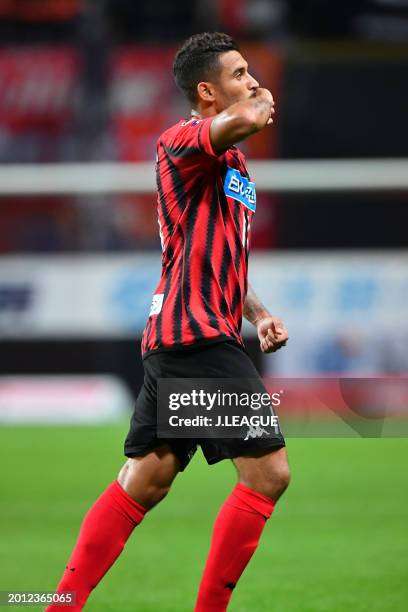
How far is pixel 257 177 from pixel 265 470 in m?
8.04

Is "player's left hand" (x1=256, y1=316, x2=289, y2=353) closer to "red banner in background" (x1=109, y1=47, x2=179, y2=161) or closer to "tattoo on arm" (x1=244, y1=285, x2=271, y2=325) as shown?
"tattoo on arm" (x1=244, y1=285, x2=271, y2=325)

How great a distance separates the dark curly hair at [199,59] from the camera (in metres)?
3.45

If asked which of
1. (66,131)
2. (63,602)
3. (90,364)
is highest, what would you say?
(66,131)

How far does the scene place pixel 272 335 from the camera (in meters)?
3.39

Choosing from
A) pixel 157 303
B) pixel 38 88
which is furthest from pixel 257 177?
pixel 157 303

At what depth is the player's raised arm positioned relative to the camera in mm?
3059

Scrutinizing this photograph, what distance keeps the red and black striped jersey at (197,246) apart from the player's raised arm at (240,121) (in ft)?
0.29

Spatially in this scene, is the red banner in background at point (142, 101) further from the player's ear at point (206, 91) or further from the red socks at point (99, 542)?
the red socks at point (99, 542)

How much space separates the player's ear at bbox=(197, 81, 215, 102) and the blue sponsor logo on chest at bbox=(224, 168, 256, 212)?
0.85 ft

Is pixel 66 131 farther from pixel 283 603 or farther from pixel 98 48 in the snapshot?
pixel 283 603

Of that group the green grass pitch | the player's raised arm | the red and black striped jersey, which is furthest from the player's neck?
the green grass pitch

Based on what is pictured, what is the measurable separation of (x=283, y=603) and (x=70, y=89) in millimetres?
8243

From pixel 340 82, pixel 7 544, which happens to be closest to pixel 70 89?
pixel 340 82

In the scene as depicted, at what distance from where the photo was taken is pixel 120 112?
37.2 ft
